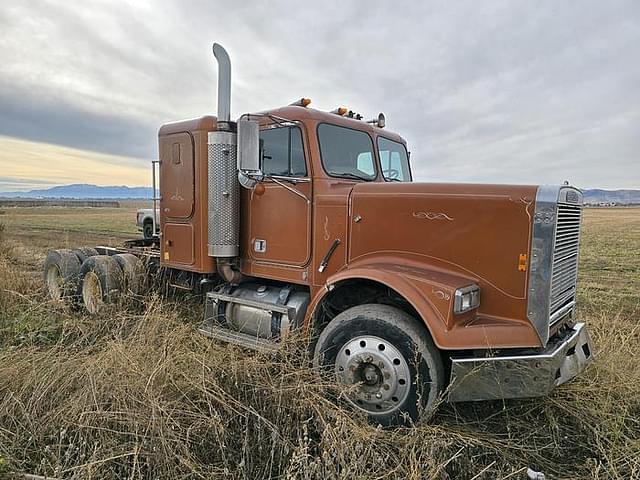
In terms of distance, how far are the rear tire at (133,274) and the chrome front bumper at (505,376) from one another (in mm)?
4501

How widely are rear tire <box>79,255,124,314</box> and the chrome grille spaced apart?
5.17 m

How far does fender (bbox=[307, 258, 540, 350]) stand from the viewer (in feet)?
10.6

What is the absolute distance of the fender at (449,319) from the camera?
3.22 meters

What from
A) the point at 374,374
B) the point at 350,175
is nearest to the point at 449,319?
the point at 374,374

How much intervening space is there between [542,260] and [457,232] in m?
0.64

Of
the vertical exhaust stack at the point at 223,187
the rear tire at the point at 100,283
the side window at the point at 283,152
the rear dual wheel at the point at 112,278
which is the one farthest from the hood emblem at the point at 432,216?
the rear tire at the point at 100,283

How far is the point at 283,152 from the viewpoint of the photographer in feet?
15.0

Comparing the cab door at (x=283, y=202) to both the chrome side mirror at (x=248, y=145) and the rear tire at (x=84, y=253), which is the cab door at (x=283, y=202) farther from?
the rear tire at (x=84, y=253)

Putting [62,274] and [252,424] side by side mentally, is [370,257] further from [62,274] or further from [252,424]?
[62,274]

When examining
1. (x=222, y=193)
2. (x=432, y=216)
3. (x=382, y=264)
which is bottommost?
(x=382, y=264)

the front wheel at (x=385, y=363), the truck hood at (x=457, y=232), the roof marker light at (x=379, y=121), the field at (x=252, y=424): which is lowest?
the field at (x=252, y=424)

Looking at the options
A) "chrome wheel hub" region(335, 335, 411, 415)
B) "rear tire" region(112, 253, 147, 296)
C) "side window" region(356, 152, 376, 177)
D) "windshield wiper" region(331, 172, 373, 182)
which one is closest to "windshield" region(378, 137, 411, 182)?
"side window" region(356, 152, 376, 177)

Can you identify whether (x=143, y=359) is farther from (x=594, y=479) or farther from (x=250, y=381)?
(x=594, y=479)

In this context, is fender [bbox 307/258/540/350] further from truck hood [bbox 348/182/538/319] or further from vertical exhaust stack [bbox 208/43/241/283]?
vertical exhaust stack [bbox 208/43/241/283]
